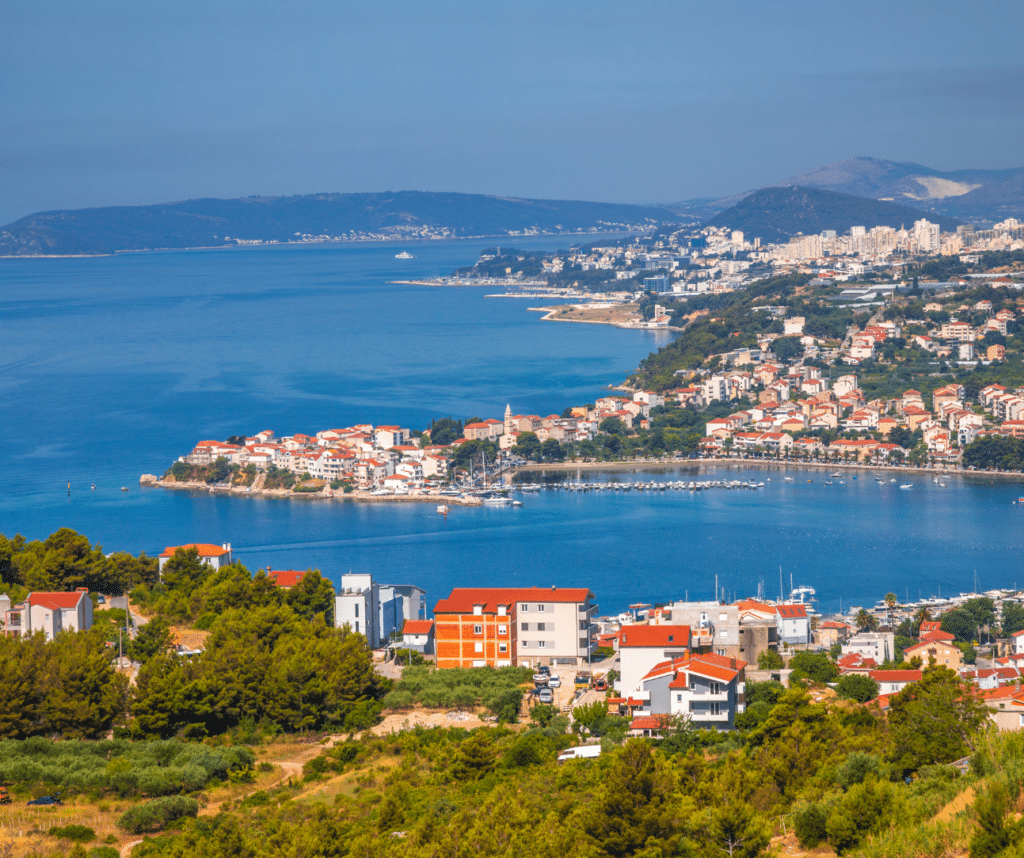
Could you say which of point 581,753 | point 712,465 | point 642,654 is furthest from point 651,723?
point 712,465

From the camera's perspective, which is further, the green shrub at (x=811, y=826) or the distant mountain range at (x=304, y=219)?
the distant mountain range at (x=304, y=219)

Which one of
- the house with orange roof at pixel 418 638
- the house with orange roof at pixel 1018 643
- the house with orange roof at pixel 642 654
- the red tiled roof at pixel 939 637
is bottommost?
the house with orange roof at pixel 1018 643

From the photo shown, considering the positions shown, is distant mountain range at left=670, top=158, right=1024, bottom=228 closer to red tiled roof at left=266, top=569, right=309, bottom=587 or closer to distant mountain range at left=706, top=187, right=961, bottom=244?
distant mountain range at left=706, top=187, right=961, bottom=244

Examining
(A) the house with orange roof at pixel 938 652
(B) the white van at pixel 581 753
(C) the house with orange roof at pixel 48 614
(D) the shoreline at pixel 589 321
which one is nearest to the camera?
(B) the white van at pixel 581 753

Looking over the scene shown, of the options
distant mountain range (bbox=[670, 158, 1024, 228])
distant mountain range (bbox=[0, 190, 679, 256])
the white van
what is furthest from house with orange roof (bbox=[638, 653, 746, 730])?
distant mountain range (bbox=[0, 190, 679, 256])

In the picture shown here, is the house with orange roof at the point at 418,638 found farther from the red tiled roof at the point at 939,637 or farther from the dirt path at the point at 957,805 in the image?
the dirt path at the point at 957,805

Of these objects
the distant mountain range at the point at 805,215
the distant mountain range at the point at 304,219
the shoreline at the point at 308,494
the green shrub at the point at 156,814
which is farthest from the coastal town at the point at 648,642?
the distant mountain range at the point at 304,219

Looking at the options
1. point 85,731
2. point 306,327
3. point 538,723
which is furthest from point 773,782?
point 306,327
